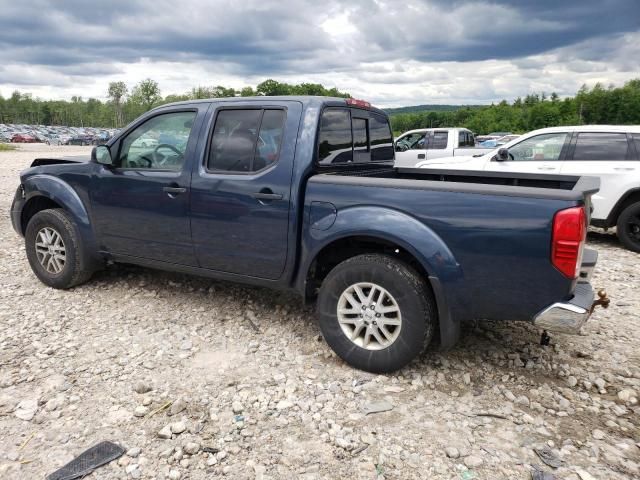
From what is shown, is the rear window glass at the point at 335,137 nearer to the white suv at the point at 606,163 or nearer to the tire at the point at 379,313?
the tire at the point at 379,313

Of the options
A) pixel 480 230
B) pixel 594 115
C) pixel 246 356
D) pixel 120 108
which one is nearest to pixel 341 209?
pixel 480 230

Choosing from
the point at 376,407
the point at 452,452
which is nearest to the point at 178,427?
the point at 376,407

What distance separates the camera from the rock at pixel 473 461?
2554 millimetres

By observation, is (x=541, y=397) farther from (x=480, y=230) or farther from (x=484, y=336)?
(x=480, y=230)

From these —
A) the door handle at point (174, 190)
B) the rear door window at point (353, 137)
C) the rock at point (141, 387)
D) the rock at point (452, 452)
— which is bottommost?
the rock at point (452, 452)

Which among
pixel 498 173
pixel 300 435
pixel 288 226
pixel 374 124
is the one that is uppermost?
pixel 374 124

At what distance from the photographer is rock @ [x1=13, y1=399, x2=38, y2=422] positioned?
116 inches

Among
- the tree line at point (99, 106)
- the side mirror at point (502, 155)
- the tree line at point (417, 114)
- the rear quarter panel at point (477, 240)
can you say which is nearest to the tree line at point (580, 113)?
the tree line at point (417, 114)

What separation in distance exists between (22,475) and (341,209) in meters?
2.31

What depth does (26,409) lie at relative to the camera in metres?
3.02

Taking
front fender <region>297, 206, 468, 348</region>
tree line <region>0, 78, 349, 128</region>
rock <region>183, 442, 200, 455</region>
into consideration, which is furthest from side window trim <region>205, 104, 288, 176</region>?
tree line <region>0, 78, 349, 128</region>

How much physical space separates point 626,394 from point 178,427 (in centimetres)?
279

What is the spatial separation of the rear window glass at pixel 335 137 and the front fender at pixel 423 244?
615 mm

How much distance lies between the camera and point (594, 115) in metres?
72.5
